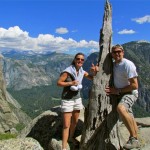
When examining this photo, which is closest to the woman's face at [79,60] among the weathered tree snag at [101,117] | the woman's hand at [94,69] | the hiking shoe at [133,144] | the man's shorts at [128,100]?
the woman's hand at [94,69]

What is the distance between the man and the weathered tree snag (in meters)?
0.84

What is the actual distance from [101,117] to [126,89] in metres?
2.16

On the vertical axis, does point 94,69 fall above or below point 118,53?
below

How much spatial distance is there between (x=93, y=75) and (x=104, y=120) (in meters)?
2.22

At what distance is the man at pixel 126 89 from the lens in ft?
44.8

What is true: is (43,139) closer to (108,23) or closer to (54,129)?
(54,129)

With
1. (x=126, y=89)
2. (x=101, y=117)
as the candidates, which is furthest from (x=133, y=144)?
(x=101, y=117)

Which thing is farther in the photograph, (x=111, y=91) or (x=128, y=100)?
(x=111, y=91)

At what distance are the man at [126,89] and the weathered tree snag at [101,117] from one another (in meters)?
0.84

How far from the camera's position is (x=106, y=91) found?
50.9 feet

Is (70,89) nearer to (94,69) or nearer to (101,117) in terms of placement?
(94,69)

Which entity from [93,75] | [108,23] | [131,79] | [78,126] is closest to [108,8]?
[108,23]

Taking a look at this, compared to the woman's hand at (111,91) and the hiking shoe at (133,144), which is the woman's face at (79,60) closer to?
the woman's hand at (111,91)

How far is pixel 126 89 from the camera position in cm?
1428
